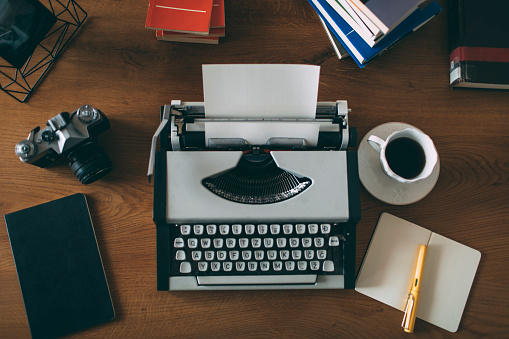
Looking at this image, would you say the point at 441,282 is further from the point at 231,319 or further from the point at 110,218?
the point at 110,218

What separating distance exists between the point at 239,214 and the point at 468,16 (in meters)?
0.82

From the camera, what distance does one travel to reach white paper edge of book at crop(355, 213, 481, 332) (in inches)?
38.0

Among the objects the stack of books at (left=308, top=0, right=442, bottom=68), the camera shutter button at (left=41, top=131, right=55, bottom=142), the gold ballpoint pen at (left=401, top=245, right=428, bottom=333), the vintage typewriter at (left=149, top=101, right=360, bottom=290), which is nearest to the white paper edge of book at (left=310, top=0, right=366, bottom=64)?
the stack of books at (left=308, top=0, right=442, bottom=68)

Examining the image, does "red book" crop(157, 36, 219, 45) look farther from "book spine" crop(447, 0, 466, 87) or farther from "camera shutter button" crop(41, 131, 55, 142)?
"book spine" crop(447, 0, 466, 87)

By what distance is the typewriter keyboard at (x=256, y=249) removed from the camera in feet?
2.99

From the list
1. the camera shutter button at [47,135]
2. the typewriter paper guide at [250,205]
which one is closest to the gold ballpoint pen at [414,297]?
the typewriter paper guide at [250,205]

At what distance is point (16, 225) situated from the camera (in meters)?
0.97

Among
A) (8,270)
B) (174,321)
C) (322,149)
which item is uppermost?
(322,149)

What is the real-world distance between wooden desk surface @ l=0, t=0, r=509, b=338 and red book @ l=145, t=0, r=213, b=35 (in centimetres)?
8

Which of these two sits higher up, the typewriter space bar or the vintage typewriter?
the vintage typewriter

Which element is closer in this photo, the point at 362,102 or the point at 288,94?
the point at 288,94

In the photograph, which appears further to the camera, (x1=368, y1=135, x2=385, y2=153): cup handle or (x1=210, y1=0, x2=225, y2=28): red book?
(x1=210, y1=0, x2=225, y2=28): red book

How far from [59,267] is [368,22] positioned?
1.02 m

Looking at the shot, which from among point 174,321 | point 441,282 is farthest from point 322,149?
point 174,321
